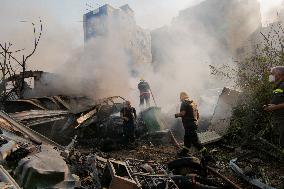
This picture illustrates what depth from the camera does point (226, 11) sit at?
79.1ft

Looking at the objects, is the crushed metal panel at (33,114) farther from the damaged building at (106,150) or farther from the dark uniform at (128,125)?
the dark uniform at (128,125)

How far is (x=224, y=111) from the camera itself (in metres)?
10.1

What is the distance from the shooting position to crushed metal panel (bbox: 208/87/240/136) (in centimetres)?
951

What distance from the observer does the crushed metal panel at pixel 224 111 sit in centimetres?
951

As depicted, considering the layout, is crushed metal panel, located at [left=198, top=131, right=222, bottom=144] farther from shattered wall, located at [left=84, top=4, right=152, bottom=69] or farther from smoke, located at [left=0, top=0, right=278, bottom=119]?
shattered wall, located at [left=84, top=4, right=152, bottom=69]

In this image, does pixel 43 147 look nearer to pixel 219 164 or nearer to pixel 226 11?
pixel 219 164

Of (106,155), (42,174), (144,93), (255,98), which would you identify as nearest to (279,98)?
(255,98)

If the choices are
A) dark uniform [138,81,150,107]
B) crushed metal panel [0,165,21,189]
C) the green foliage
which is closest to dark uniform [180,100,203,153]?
the green foliage

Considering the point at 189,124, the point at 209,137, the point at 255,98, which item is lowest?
the point at 209,137

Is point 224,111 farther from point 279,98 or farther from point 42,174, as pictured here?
point 42,174

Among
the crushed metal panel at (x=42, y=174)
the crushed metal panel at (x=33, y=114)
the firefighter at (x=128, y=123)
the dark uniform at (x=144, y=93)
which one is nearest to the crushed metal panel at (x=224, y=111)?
the firefighter at (x=128, y=123)

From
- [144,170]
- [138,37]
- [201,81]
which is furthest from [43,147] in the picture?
[138,37]

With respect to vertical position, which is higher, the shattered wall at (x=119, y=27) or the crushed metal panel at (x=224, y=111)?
the shattered wall at (x=119, y=27)

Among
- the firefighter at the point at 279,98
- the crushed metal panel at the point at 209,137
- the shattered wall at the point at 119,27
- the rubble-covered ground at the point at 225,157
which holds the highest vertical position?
the shattered wall at the point at 119,27
